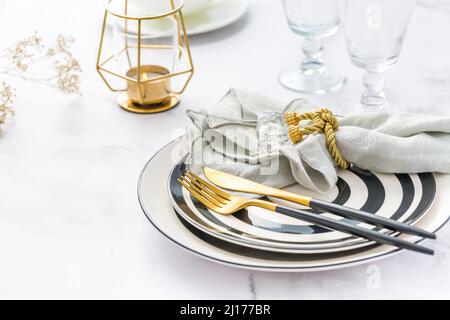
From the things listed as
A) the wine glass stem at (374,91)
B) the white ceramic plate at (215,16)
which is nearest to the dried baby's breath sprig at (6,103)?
the white ceramic plate at (215,16)

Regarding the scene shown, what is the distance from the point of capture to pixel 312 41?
127cm

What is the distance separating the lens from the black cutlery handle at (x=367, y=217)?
0.77 meters

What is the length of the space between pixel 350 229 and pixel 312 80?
0.53 m

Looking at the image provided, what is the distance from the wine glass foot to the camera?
1.25 meters

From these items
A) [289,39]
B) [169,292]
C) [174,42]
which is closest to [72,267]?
[169,292]

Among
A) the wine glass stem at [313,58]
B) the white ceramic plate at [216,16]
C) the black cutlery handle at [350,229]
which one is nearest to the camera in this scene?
the black cutlery handle at [350,229]

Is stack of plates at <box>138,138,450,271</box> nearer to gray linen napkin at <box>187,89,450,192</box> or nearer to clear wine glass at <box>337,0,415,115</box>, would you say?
gray linen napkin at <box>187,89,450,192</box>

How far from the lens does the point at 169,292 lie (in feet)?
2.67

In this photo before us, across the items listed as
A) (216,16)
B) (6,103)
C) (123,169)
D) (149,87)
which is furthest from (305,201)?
(216,16)

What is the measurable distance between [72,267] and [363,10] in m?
0.54

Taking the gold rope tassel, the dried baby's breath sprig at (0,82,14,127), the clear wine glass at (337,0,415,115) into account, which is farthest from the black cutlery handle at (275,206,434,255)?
the dried baby's breath sprig at (0,82,14,127)

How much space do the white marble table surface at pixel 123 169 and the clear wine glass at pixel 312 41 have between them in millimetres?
27

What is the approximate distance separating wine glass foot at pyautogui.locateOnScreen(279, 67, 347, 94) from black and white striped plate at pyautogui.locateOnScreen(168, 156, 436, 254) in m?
0.33

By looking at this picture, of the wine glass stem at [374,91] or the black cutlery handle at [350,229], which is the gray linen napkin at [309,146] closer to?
the black cutlery handle at [350,229]
